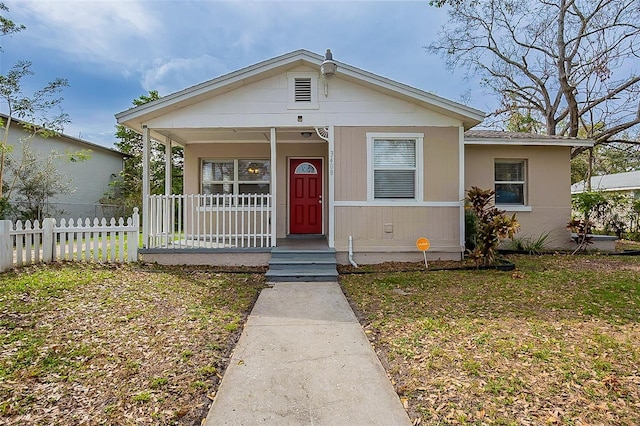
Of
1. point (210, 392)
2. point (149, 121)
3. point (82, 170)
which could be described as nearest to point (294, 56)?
point (149, 121)

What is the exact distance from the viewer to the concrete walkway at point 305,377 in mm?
2191

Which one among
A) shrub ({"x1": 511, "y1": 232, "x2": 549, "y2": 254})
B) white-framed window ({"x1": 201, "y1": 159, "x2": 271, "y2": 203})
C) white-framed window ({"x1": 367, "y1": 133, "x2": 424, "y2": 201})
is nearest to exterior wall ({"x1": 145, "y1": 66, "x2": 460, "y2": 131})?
white-framed window ({"x1": 367, "y1": 133, "x2": 424, "y2": 201})

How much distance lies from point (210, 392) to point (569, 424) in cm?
242

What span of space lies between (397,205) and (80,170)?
A: 1503cm

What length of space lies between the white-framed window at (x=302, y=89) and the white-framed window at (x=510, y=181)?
5.55m

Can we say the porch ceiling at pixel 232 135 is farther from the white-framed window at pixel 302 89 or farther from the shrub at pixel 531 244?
the shrub at pixel 531 244

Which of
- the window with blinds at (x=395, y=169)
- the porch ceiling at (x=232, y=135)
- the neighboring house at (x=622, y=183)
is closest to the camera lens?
the window with blinds at (x=395, y=169)

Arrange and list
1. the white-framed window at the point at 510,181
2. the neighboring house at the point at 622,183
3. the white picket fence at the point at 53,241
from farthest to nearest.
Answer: the neighboring house at the point at 622,183 < the white-framed window at the point at 510,181 < the white picket fence at the point at 53,241

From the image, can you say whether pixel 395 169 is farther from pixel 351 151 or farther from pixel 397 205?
pixel 351 151

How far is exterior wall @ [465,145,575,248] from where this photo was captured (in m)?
9.04

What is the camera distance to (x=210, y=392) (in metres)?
2.46

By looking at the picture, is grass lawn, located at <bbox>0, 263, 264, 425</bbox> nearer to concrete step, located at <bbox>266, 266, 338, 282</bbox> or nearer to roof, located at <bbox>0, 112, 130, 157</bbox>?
concrete step, located at <bbox>266, 266, 338, 282</bbox>

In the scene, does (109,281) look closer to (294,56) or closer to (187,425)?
(187,425)

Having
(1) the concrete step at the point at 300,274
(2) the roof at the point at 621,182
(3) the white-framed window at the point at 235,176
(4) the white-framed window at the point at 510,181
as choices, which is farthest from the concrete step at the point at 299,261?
(2) the roof at the point at 621,182
